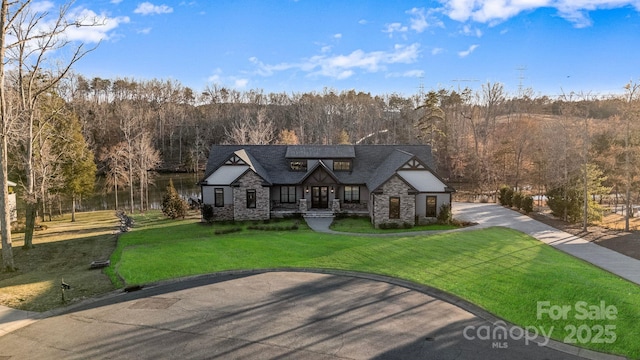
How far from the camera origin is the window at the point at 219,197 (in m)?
30.0

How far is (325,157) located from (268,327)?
21.2 m

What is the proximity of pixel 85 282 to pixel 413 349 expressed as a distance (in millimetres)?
13619

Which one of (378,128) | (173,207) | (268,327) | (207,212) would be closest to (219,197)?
(207,212)

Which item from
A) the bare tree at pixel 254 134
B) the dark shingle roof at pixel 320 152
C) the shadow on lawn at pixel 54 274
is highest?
the bare tree at pixel 254 134

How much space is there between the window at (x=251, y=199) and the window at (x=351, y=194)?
287 inches

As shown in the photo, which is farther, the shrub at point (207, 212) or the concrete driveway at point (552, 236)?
the shrub at point (207, 212)

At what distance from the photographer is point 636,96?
25219mm

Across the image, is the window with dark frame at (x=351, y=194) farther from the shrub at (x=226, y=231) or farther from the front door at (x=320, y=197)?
the shrub at (x=226, y=231)

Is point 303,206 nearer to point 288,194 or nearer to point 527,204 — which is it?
point 288,194

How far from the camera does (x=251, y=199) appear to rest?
1152 inches

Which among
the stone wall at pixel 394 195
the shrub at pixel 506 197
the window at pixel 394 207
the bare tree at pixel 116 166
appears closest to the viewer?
the stone wall at pixel 394 195

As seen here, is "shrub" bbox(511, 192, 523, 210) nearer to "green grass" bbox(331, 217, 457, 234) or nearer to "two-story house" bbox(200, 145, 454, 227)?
"two-story house" bbox(200, 145, 454, 227)

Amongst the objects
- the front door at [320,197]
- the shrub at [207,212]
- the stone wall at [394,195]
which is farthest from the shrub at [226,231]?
the stone wall at [394,195]

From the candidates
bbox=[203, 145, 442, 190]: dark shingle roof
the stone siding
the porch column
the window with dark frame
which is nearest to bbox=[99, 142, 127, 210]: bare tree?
bbox=[203, 145, 442, 190]: dark shingle roof
